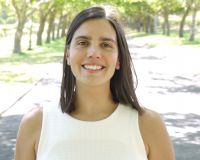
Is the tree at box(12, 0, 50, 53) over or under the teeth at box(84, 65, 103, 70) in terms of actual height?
under

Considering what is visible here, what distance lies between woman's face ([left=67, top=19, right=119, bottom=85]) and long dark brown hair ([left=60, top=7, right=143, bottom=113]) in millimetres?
25

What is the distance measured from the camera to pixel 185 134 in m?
8.96

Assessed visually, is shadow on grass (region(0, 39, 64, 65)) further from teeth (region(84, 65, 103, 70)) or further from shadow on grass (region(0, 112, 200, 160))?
teeth (region(84, 65, 103, 70))

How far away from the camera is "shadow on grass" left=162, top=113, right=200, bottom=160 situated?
753cm

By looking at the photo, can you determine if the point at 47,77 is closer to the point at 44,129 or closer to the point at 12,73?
the point at 12,73

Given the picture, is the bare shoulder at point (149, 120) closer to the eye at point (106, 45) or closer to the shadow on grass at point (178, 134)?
the eye at point (106, 45)

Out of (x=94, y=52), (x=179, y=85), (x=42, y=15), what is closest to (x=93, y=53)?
(x=94, y=52)

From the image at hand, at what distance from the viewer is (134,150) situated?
1953 mm

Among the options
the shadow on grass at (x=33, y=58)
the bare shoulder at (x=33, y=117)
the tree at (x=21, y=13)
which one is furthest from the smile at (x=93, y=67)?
the tree at (x=21, y=13)

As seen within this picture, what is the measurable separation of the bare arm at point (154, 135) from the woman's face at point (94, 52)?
0.22 metres

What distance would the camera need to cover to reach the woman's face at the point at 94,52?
2000 mm

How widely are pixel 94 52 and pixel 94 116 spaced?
25 centimetres

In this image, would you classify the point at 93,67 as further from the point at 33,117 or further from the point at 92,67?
the point at 33,117

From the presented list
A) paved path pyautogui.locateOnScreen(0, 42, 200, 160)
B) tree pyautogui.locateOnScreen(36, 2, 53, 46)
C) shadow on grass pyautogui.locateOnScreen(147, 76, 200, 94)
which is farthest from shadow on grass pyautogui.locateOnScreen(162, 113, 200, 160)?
tree pyautogui.locateOnScreen(36, 2, 53, 46)
